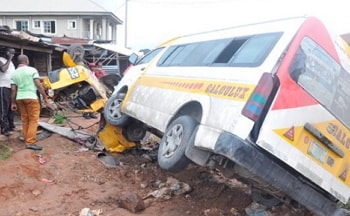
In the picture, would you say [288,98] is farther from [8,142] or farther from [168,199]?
[8,142]

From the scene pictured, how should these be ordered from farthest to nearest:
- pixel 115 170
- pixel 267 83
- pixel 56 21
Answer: pixel 56 21 → pixel 115 170 → pixel 267 83

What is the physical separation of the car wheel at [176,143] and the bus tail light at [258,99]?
33.8 inches

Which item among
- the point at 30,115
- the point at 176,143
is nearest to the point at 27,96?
the point at 30,115

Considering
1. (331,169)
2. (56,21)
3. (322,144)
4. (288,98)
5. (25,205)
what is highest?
(56,21)

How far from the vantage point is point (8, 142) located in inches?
295

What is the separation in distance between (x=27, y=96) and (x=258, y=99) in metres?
4.76

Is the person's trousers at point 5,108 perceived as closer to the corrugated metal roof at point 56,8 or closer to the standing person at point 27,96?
the standing person at point 27,96

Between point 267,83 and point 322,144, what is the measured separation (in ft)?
2.63

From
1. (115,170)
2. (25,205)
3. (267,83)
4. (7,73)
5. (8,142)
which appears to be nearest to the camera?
(267,83)

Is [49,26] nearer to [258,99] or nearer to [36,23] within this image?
[36,23]

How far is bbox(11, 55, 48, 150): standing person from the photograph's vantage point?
282 inches

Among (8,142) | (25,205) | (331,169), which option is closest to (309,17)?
(331,169)

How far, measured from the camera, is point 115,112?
7.27 metres

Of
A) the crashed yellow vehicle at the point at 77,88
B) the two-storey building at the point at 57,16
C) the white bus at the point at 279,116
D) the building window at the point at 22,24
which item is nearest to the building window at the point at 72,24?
the two-storey building at the point at 57,16
